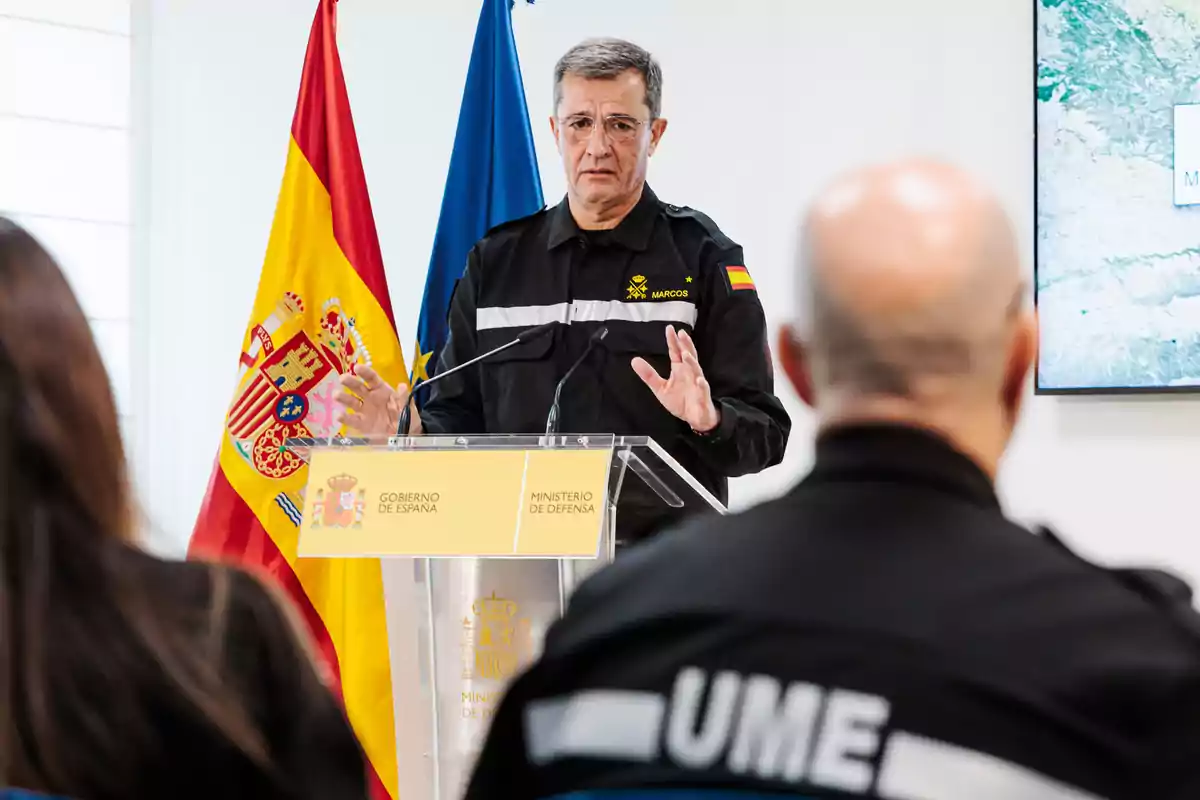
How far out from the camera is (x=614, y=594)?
106cm

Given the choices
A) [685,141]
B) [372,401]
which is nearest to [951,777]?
[372,401]

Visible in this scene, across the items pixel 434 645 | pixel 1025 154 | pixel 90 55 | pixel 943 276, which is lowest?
pixel 434 645

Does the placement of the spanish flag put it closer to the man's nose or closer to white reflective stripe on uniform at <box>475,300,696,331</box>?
white reflective stripe on uniform at <box>475,300,696,331</box>

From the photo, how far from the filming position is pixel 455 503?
2113 millimetres

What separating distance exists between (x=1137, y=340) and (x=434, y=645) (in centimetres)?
210

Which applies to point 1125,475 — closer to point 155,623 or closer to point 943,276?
point 943,276

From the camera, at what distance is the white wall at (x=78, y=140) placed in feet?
14.5

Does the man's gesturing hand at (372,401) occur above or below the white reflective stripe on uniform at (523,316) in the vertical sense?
below

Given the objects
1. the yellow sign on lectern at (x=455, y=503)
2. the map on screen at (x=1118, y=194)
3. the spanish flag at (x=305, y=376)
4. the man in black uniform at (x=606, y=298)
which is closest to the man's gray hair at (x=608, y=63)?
the man in black uniform at (x=606, y=298)

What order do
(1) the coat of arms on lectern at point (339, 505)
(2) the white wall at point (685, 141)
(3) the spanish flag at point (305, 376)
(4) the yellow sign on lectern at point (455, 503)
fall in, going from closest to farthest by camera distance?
(4) the yellow sign on lectern at point (455, 503)
(1) the coat of arms on lectern at point (339, 505)
(3) the spanish flag at point (305, 376)
(2) the white wall at point (685, 141)

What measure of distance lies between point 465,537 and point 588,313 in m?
0.94

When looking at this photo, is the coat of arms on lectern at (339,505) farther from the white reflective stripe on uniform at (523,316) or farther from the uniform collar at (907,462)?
the uniform collar at (907,462)

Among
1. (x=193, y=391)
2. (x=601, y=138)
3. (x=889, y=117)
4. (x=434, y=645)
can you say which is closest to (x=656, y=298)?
(x=601, y=138)

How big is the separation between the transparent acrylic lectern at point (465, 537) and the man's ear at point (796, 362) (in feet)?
2.98
